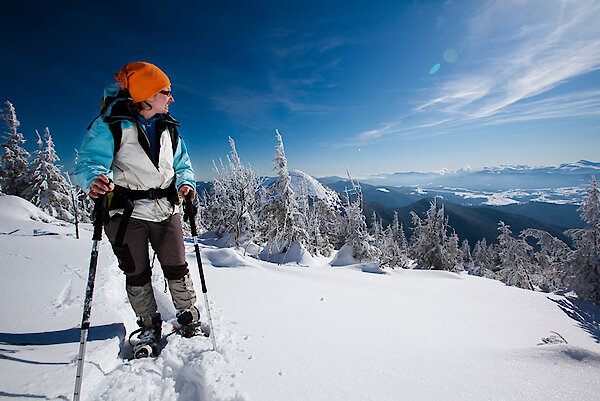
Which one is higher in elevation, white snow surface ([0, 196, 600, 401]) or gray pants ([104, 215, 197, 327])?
gray pants ([104, 215, 197, 327])

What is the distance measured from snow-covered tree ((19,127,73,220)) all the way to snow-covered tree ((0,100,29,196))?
1161mm

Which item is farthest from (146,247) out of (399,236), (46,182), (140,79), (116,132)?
(399,236)

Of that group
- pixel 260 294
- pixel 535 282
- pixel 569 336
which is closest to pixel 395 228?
pixel 535 282

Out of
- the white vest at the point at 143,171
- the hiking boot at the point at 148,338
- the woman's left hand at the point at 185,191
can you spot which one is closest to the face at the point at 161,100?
the white vest at the point at 143,171

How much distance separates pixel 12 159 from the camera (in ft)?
70.2

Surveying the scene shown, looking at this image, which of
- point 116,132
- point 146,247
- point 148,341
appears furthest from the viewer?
point 146,247

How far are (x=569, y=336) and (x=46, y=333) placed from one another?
395 inches

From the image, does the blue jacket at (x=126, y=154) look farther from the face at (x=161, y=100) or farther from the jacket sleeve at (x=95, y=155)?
the face at (x=161, y=100)

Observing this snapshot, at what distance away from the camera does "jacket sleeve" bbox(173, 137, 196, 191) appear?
8.75 feet

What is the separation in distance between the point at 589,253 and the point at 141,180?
24.3 meters

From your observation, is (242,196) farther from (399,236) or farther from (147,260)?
(399,236)

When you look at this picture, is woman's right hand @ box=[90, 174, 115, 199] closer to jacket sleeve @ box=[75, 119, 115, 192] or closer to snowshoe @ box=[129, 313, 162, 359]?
jacket sleeve @ box=[75, 119, 115, 192]

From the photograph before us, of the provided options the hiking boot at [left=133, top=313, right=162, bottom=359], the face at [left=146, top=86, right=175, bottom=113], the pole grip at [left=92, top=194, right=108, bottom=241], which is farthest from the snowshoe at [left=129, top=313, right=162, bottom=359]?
the face at [left=146, top=86, right=175, bottom=113]

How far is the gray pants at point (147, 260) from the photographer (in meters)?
2.21
